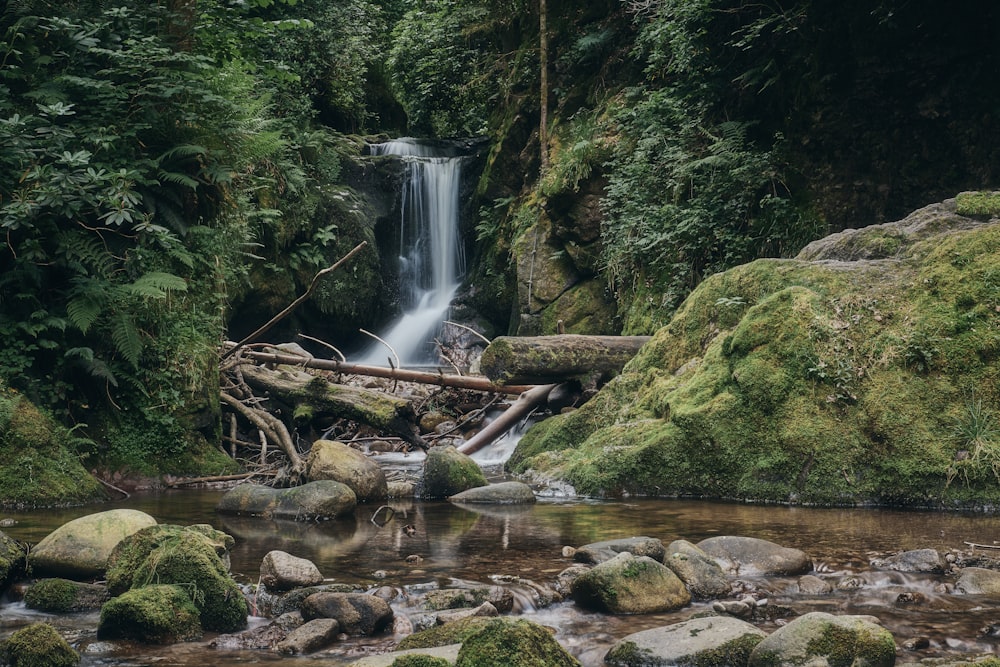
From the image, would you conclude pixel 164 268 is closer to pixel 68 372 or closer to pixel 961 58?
pixel 68 372

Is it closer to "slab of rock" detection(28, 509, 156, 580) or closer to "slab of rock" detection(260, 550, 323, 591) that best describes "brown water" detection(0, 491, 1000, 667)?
"slab of rock" detection(260, 550, 323, 591)

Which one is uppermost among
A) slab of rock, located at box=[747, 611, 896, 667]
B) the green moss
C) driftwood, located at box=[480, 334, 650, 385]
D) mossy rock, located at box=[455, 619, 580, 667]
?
the green moss

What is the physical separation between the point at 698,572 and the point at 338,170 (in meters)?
16.5

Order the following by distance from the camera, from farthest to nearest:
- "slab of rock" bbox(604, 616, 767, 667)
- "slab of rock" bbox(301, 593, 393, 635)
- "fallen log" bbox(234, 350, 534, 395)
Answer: "fallen log" bbox(234, 350, 534, 395) → "slab of rock" bbox(301, 593, 393, 635) → "slab of rock" bbox(604, 616, 767, 667)

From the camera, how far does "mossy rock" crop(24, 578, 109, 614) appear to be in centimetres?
435

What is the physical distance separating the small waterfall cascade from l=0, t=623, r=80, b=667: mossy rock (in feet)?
52.9

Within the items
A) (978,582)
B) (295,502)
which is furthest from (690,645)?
(295,502)

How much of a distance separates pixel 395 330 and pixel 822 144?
10.9 m

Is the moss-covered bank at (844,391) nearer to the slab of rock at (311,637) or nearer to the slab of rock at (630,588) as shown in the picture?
the slab of rock at (630,588)

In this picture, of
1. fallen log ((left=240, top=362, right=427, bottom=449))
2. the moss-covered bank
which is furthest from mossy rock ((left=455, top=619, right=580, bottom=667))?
fallen log ((left=240, top=362, right=427, bottom=449))

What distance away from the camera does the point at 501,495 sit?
7.77 meters

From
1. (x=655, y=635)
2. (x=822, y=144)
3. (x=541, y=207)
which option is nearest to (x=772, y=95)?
(x=822, y=144)

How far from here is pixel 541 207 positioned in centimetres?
1719

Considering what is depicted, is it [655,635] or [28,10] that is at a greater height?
[28,10]
